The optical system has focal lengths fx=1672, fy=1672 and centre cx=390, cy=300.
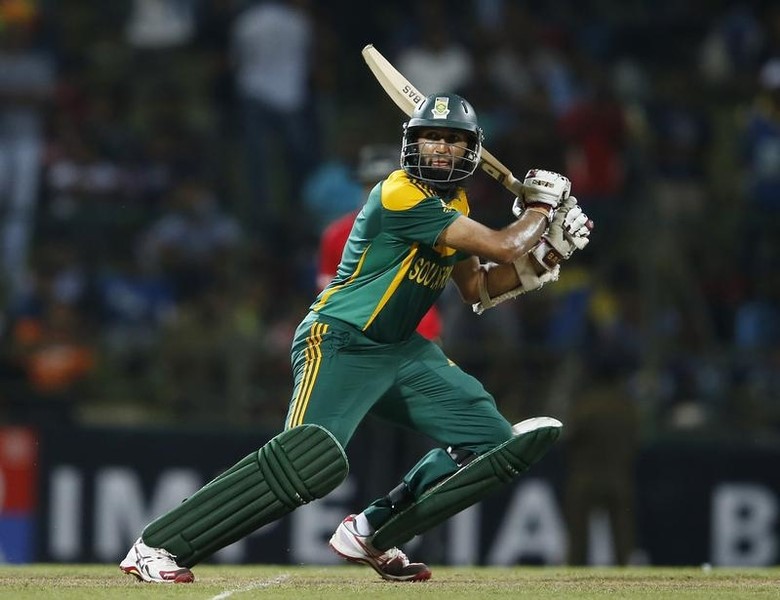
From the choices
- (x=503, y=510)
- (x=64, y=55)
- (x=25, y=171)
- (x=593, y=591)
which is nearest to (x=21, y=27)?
(x=64, y=55)

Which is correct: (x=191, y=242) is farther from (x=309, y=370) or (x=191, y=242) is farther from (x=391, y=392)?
(x=309, y=370)

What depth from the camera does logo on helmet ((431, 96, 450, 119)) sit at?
6.56 m

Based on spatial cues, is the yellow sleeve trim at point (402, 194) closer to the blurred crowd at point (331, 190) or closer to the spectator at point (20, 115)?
the blurred crowd at point (331, 190)

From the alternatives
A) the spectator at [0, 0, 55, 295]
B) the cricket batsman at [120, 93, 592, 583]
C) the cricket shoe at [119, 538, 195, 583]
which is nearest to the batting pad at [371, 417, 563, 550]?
the cricket batsman at [120, 93, 592, 583]

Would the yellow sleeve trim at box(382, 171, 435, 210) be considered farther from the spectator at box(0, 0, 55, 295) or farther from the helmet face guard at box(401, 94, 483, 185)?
Answer: the spectator at box(0, 0, 55, 295)

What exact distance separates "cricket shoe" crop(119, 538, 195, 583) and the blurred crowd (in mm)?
4641

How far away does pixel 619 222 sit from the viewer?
1126cm

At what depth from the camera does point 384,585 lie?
6.59 metres

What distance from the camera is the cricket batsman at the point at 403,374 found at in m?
6.32

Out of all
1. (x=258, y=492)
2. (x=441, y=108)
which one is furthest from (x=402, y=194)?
(x=258, y=492)

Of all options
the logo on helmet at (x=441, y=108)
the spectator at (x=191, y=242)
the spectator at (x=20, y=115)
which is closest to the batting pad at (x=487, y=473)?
the logo on helmet at (x=441, y=108)

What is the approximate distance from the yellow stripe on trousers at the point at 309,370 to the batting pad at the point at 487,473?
66 centimetres

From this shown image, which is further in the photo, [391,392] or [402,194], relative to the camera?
[391,392]

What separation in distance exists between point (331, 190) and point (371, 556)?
5717 mm
